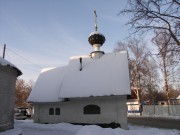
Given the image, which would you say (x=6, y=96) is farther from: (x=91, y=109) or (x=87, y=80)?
(x=87, y=80)

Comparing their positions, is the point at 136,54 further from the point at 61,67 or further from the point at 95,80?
the point at 95,80

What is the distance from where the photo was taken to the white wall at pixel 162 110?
105ft

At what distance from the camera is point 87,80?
19141 millimetres

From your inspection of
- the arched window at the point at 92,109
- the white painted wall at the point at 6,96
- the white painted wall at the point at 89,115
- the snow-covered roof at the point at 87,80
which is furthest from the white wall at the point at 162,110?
the white painted wall at the point at 6,96

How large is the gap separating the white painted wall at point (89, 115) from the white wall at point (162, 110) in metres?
17.9

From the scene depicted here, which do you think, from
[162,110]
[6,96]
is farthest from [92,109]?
[162,110]

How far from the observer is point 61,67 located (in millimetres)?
23516

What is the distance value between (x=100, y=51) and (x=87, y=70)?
107 inches

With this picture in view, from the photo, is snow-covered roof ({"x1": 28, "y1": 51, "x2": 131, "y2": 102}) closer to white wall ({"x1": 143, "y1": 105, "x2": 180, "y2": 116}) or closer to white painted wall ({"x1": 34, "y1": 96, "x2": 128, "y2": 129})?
white painted wall ({"x1": 34, "y1": 96, "x2": 128, "y2": 129})

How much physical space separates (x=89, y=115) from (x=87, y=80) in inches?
117

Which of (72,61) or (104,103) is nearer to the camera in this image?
(104,103)

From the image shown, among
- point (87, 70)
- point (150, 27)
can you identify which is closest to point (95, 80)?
point (87, 70)

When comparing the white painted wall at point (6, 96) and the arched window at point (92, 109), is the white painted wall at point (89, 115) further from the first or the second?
the white painted wall at point (6, 96)

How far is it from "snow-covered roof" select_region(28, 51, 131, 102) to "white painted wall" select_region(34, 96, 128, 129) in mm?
747
